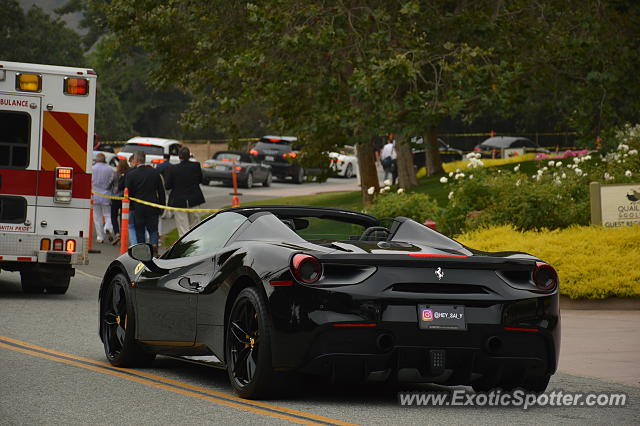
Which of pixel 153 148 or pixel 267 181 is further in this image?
pixel 267 181

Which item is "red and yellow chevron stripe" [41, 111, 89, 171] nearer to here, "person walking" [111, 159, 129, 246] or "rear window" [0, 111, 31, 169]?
"rear window" [0, 111, 31, 169]

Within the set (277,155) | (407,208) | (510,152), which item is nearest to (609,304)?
(407,208)

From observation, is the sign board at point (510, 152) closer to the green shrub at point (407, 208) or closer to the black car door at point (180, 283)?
the green shrub at point (407, 208)

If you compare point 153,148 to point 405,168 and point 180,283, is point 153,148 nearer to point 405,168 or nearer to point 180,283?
Answer: point 405,168

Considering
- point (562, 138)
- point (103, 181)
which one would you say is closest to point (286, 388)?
point (103, 181)

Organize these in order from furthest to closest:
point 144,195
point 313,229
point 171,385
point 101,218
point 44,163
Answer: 1. point 101,218
2. point 144,195
3. point 44,163
4. point 313,229
5. point 171,385

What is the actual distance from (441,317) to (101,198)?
18.2m

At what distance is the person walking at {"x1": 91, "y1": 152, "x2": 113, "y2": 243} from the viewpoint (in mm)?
25284

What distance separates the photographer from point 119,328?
1017cm

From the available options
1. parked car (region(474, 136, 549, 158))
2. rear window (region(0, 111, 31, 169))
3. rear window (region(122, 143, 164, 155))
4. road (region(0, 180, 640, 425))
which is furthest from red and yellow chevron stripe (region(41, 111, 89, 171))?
parked car (region(474, 136, 549, 158))

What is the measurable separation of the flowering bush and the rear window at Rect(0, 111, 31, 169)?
236 inches

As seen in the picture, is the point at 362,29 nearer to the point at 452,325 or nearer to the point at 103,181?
the point at 103,181

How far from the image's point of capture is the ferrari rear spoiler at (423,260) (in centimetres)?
778

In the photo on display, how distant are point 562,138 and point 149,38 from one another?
3809 centimetres
